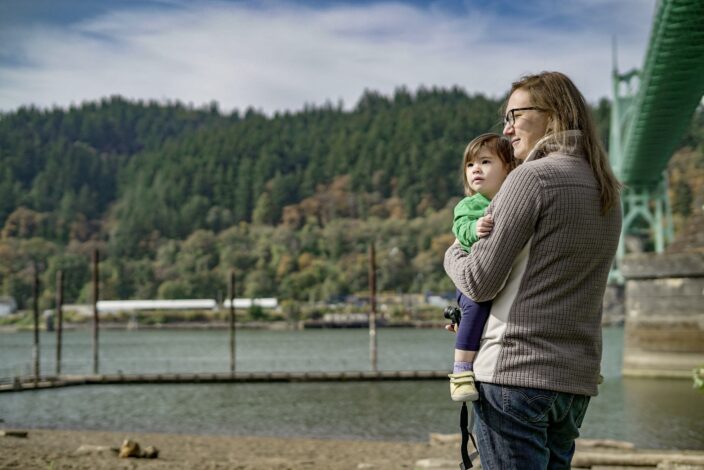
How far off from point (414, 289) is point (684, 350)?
321ft

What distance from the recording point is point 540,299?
228cm

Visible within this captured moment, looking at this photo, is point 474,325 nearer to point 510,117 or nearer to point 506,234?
point 506,234

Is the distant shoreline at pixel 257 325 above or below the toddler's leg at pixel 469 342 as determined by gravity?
below

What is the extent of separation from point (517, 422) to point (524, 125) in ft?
2.24

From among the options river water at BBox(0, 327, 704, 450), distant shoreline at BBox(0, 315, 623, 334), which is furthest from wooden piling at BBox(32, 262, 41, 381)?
distant shoreline at BBox(0, 315, 623, 334)

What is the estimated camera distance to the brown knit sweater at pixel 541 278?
2262 mm

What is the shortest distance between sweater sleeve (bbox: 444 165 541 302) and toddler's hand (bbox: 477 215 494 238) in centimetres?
1

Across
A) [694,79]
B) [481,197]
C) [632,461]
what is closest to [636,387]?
[694,79]

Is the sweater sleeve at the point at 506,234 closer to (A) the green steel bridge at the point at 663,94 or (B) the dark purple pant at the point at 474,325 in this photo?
(B) the dark purple pant at the point at 474,325

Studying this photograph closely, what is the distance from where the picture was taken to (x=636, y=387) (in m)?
29.8

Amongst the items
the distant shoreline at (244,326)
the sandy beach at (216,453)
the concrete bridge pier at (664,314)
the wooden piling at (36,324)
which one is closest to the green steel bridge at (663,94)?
the concrete bridge pier at (664,314)

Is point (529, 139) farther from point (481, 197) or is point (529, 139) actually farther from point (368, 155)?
point (368, 155)

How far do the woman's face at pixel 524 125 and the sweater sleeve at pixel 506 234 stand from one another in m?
0.19

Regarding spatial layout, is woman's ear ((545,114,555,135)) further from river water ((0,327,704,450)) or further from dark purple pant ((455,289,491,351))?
river water ((0,327,704,450))
